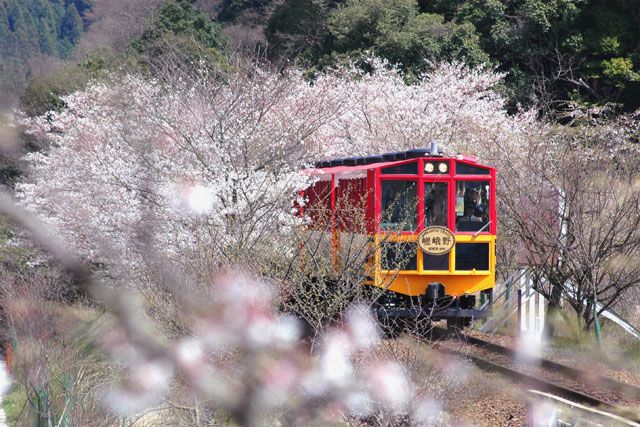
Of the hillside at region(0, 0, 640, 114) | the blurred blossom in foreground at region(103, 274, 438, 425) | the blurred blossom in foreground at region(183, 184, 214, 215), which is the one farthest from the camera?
the hillside at region(0, 0, 640, 114)

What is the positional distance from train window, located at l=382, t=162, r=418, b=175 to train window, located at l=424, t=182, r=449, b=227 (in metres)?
0.24

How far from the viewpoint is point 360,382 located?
26.3 ft

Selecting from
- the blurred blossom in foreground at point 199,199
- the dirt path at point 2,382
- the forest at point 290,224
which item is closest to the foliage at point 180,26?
the forest at point 290,224

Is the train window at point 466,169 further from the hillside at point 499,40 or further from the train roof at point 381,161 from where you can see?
the hillside at point 499,40

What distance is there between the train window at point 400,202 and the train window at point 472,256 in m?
0.74

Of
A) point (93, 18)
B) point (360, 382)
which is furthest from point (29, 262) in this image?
point (93, 18)

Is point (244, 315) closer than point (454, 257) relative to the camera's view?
Yes

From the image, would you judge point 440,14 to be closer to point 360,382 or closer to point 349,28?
point 349,28

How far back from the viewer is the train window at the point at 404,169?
39.4ft

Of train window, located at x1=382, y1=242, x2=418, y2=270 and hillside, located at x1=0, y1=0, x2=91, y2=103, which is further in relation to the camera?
hillside, located at x1=0, y1=0, x2=91, y2=103

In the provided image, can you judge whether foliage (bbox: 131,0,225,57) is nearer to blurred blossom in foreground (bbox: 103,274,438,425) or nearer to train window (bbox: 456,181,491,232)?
train window (bbox: 456,181,491,232)

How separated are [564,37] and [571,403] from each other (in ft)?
62.2

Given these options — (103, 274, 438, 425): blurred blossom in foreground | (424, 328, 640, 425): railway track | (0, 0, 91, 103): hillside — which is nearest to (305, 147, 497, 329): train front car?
(424, 328, 640, 425): railway track

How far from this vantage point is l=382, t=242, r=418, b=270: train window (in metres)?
11.6
